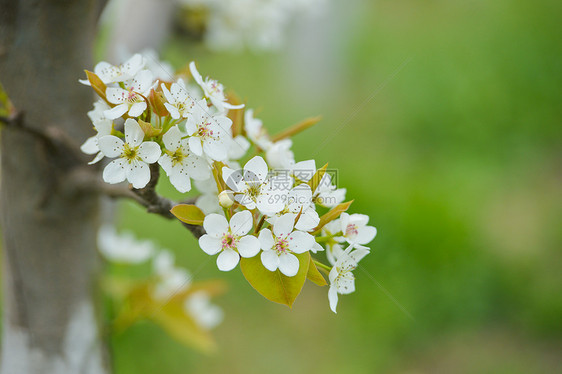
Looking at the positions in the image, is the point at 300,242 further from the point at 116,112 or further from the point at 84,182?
the point at 84,182

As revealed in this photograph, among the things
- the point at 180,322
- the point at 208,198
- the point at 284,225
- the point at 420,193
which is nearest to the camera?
the point at 284,225

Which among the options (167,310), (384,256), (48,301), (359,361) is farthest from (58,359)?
(384,256)

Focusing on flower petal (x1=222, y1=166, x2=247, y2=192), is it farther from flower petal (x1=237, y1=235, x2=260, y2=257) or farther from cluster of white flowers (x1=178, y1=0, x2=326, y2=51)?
cluster of white flowers (x1=178, y1=0, x2=326, y2=51)

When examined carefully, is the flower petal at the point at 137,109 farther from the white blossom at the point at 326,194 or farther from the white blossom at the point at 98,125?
the white blossom at the point at 326,194

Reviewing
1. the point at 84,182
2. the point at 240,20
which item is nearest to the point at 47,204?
the point at 84,182

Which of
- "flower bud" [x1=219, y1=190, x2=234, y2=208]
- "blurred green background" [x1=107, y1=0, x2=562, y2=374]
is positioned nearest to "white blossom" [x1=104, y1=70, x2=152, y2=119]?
"flower bud" [x1=219, y1=190, x2=234, y2=208]

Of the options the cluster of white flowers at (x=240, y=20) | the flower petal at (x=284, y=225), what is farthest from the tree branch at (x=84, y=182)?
the cluster of white flowers at (x=240, y=20)
